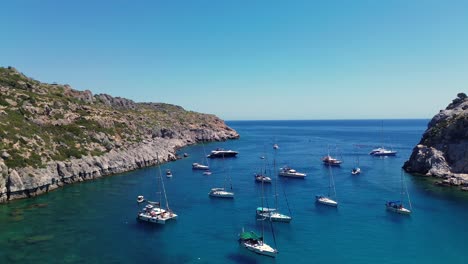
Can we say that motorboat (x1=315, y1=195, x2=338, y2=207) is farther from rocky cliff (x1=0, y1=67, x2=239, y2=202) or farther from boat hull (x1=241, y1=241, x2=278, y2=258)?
rocky cliff (x1=0, y1=67, x2=239, y2=202)

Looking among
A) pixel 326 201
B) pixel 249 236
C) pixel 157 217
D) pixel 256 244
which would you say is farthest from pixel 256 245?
pixel 326 201

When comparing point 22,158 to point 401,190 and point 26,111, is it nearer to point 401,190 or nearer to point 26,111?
point 26,111

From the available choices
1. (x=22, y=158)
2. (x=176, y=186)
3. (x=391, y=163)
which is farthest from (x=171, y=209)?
(x=391, y=163)

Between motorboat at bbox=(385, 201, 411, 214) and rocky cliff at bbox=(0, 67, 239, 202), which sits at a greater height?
rocky cliff at bbox=(0, 67, 239, 202)

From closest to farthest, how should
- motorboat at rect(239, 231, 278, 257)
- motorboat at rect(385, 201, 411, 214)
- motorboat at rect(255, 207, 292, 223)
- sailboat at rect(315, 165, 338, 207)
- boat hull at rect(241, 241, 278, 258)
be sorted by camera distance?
boat hull at rect(241, 241, 278, 258) < motorboat at rect(239, 231, 278, 257) < motorboat at rect(255, 207, 292, 223) < motorboat at rect(385, 201, 411, 214) < sailboat at rect(315, 165, 338, 207)

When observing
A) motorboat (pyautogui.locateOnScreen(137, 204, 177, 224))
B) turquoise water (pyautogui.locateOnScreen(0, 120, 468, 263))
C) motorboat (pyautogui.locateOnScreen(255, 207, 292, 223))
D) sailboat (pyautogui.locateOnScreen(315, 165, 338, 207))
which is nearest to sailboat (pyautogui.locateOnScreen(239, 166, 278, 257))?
turquoise water (pyautogui.locateOnScreen(0, 120, 468, 263))

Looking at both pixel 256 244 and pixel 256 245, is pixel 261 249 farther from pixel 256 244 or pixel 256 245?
pixel 256 244
